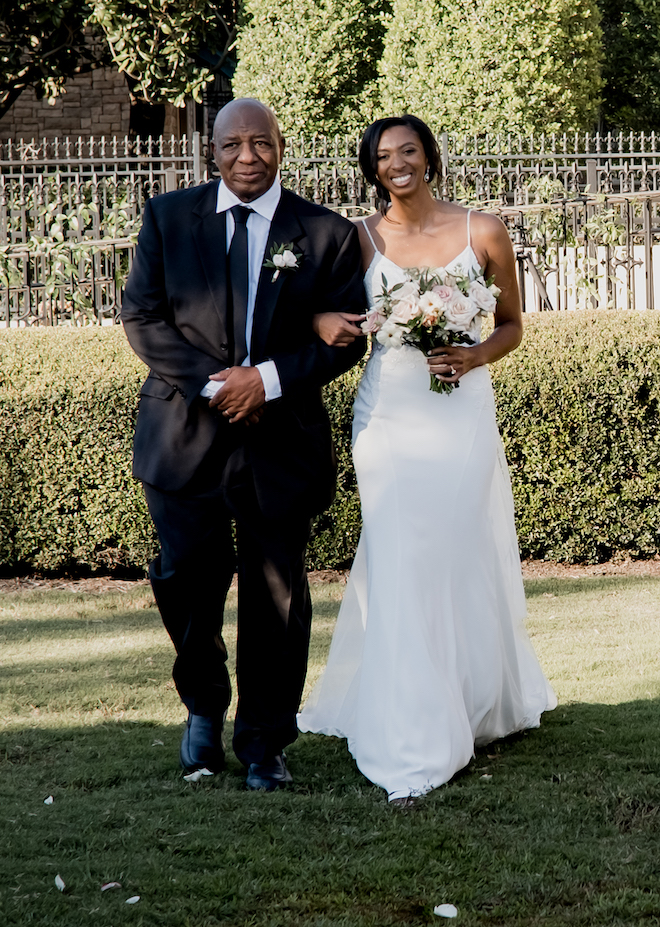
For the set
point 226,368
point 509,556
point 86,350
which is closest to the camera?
point 226,368

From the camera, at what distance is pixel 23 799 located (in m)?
3.77

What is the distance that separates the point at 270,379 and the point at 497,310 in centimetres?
115

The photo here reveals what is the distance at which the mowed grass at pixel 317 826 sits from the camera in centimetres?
299

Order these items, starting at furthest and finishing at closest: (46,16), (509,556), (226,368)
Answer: (46,16), (509,556), (226,368)

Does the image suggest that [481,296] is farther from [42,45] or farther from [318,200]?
[42,45]

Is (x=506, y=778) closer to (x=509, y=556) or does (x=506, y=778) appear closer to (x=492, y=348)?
(x=509, y=556)

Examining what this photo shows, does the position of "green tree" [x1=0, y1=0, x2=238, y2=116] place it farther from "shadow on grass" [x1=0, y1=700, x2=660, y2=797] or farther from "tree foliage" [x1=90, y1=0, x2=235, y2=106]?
"shadow on grass" [x1=0, y1=700, x2=660, y2=797]

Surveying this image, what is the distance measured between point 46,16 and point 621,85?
13249 millimetres

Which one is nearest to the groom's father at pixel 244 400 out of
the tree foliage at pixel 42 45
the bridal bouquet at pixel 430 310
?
the bridal bouquet at pixel 430 310

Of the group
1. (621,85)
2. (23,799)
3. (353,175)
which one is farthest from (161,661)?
(621,85)

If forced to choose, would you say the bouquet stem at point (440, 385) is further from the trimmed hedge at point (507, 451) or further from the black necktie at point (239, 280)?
the trimmed hedge at point (507, 451)

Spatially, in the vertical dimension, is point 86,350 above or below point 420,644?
above

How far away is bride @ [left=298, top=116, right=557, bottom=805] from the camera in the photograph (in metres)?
3.89

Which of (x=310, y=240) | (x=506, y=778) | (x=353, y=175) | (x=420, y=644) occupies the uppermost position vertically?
(x=353, y=175)
